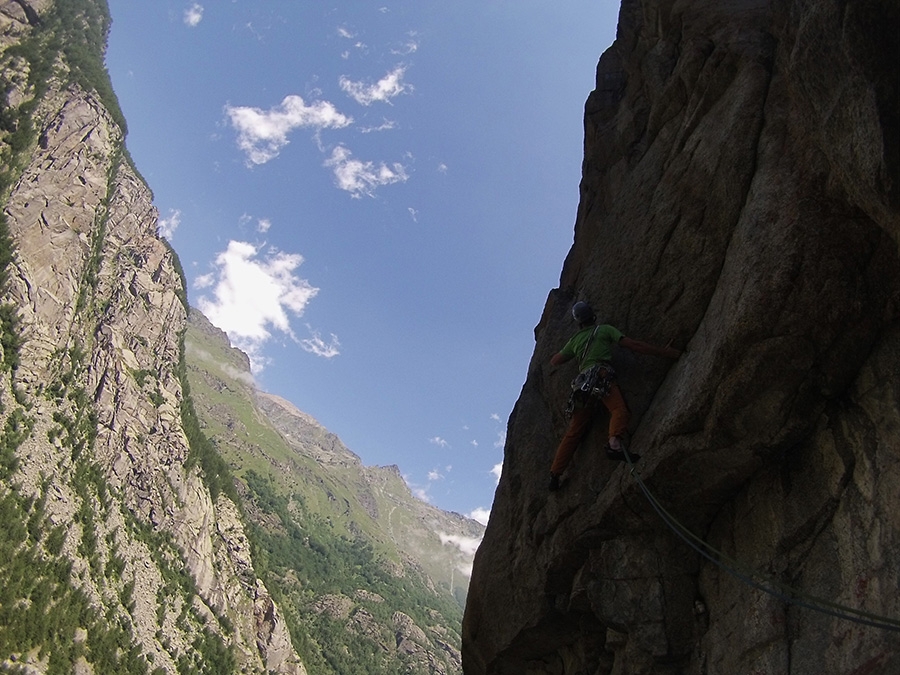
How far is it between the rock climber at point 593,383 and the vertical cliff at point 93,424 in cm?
8518

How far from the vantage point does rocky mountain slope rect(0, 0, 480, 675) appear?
8212cm

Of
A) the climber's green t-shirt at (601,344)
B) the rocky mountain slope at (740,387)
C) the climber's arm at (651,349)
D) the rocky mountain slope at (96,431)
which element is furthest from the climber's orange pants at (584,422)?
the rocky mountain slope at (96,431)

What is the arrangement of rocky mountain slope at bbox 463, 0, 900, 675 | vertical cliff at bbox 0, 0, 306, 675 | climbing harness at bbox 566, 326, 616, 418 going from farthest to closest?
vertical cliff at bbox 0, 0, 306, 675, climbing harness at bbox 566, 326, 616, 418, rocky mountain slope at bbox 463, 0, 900, 675

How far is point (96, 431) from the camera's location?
345 ft

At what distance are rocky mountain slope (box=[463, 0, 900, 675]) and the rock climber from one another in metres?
0.26

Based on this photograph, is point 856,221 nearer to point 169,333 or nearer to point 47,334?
point 47,334

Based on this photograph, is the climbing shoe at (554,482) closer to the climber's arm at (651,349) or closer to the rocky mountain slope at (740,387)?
the rocky mountain slope at (740,387)

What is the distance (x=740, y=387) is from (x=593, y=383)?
2597mm

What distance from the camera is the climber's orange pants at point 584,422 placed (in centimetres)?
811

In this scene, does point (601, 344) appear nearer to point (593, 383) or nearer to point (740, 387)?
point (593, 383)

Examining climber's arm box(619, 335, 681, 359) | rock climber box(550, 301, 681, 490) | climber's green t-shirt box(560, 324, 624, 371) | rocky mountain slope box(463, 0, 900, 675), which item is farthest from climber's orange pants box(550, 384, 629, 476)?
climber's arm box(619, 335, 681, 359)

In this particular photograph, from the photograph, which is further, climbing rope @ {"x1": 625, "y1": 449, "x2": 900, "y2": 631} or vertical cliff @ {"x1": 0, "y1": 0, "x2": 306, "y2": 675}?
vertical cliff @ {"x1": 0, "y1": 0, "x2": 306, "y2": 675}

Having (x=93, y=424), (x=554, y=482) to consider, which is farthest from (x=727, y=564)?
(x=93, y=424)

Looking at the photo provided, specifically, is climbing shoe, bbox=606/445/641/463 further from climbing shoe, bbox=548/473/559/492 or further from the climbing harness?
climbing shoe, bbox=548/473/559/492
